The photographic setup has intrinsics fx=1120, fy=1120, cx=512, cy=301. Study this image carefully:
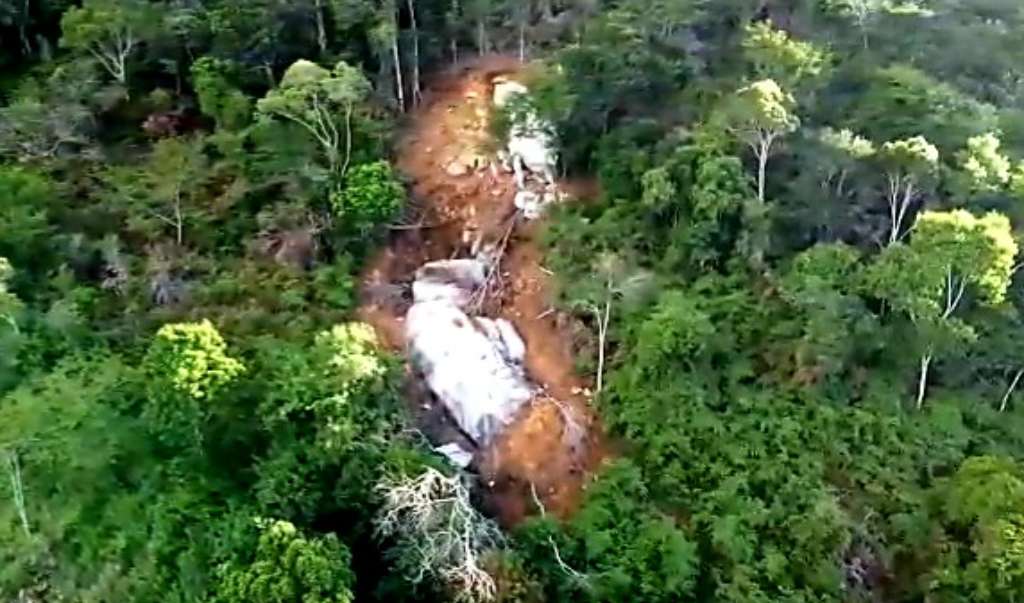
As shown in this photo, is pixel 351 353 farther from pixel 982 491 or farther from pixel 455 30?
pixel 455 30

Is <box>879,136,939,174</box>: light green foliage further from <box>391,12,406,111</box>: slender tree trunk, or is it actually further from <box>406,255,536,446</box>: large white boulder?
<box>391,12,406,111</box>: slender tree trunk

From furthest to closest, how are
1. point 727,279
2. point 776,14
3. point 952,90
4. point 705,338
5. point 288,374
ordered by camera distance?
point 776,14 < point 952,90 < point 727,279 < point 705,338 < point 288,374

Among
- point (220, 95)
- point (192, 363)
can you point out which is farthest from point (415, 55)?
point (192, 363)

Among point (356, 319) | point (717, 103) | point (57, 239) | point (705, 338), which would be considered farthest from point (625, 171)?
point (57, 239)

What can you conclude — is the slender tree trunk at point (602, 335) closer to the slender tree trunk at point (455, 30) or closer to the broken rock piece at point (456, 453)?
the broken rock piece at point (456, 453)

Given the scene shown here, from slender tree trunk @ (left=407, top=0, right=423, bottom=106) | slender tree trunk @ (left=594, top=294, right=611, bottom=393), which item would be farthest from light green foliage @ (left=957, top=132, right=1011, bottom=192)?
slender tree trunk @ (left=407, top=0, right=423, bottom=106)

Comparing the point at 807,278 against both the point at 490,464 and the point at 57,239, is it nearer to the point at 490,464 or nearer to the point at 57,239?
the point at 490,464
